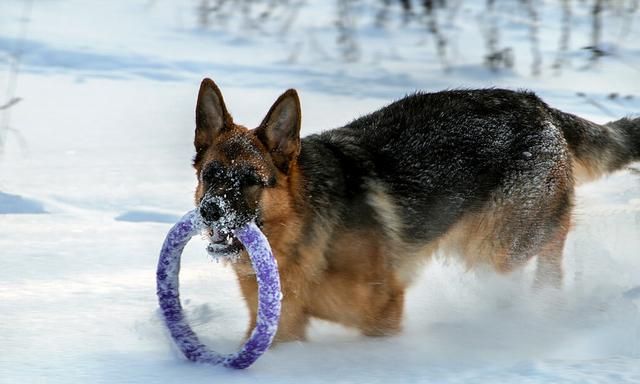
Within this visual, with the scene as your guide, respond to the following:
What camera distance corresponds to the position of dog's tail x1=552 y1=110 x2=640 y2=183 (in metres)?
4.99

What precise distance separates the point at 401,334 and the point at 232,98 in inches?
196

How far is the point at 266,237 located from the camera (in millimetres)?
4004

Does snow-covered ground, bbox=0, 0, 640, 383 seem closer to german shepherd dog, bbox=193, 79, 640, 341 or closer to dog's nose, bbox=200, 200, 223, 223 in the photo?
german shepherd dog, bbox=193, 79, 640, 341

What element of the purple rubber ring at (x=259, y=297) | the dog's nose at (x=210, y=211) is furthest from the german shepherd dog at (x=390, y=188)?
the purple rubber ring at (x=259, y=297)

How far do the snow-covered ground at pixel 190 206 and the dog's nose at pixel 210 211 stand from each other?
0.62 meters

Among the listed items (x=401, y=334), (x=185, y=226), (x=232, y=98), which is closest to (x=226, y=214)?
(x=185, y=226)

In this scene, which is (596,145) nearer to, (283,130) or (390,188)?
(390,188)

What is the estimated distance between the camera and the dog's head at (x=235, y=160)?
377 centimetres

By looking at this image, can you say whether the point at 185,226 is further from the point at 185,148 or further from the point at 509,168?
the point at 185,148

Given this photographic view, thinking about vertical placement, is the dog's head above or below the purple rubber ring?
above

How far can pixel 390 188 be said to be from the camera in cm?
441

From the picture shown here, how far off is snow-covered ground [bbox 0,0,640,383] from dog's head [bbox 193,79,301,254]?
0.64m

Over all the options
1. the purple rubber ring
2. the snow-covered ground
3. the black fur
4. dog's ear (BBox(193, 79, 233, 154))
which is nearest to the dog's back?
the black fur

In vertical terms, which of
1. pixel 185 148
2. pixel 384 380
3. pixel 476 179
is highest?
pixel 476 179
